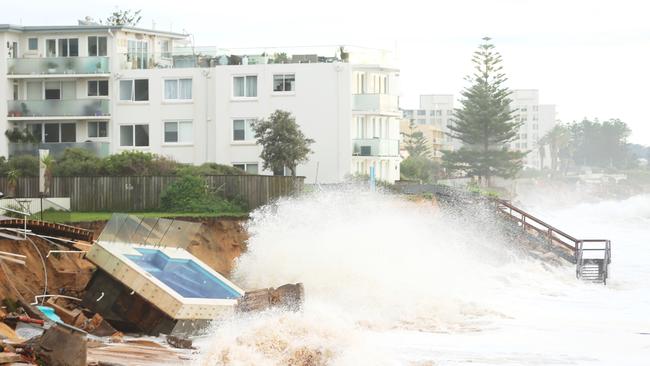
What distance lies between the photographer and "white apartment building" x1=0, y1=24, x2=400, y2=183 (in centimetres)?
5788

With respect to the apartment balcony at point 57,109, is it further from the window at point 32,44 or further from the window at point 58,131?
the window at point 32,44

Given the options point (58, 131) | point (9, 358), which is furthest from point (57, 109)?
point (9, 358)

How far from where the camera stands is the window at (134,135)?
2359 inches

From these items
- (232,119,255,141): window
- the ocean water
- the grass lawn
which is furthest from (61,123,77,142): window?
the grass lawn

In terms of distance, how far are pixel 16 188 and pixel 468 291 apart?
16180 mm

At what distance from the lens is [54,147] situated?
5919 centimetres

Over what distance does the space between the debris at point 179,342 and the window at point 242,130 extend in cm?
3186

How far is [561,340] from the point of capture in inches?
1136

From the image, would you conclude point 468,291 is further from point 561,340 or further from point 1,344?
point 1,344

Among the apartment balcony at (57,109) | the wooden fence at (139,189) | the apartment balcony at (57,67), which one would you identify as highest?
the apartment balcony at (57,67)

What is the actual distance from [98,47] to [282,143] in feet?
37.8

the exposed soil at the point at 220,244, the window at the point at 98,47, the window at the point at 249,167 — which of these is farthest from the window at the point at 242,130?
the exposed soil at the point at 220,244

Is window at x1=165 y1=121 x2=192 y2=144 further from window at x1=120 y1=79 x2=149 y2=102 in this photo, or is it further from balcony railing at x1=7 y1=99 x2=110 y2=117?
balcony railing at x1=7 y1=99 x2=110 y2=117

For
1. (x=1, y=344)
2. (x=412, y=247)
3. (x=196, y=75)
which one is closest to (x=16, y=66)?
(x=196, y=75)
